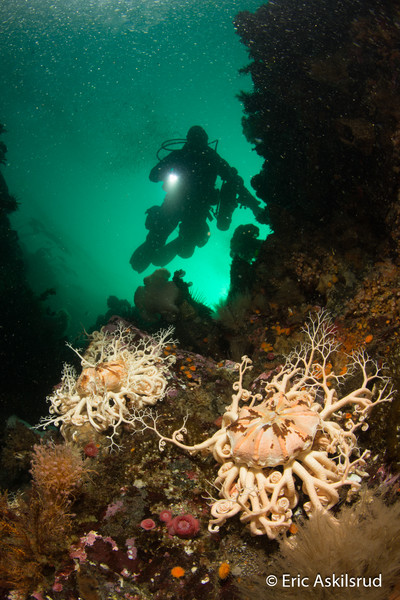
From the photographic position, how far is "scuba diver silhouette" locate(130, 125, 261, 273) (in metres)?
11.0

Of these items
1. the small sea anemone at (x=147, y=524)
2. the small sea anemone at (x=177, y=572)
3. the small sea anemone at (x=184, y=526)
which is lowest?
the small sea anemone at (x=177, y=572)

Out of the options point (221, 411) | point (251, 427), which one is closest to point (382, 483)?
point (251, 427)

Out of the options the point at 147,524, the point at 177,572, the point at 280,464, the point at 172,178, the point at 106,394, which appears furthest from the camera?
the point at 172,178

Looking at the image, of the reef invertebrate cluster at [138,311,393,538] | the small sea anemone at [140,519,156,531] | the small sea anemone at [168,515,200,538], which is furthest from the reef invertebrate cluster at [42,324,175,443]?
the reef invertebrate cluster at [138,311,393,538]

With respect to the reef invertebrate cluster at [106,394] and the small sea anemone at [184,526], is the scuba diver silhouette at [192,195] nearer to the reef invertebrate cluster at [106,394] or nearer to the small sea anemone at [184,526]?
the reef invertebrate cluster at [106,394]

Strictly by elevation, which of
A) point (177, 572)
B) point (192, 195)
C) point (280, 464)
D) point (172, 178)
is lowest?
point (177, 572)

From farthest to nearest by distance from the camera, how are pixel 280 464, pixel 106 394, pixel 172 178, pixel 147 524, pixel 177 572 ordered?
pixel 172 178 → pixel 106 394 → pixel 147 524 → pixel 280 464 → pixel 177 572

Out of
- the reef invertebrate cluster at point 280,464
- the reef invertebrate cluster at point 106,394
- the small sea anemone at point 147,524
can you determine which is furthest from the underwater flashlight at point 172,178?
the small sea anemone at point 147,524

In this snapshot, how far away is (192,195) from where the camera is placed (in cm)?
1173

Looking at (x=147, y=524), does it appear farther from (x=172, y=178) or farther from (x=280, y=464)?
(x=172, y=178)

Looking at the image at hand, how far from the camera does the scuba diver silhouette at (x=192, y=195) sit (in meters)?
11.0

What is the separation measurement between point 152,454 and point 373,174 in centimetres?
535

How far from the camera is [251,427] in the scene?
2.27 metres

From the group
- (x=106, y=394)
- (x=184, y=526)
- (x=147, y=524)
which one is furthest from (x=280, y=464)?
(x=106, y=394)
